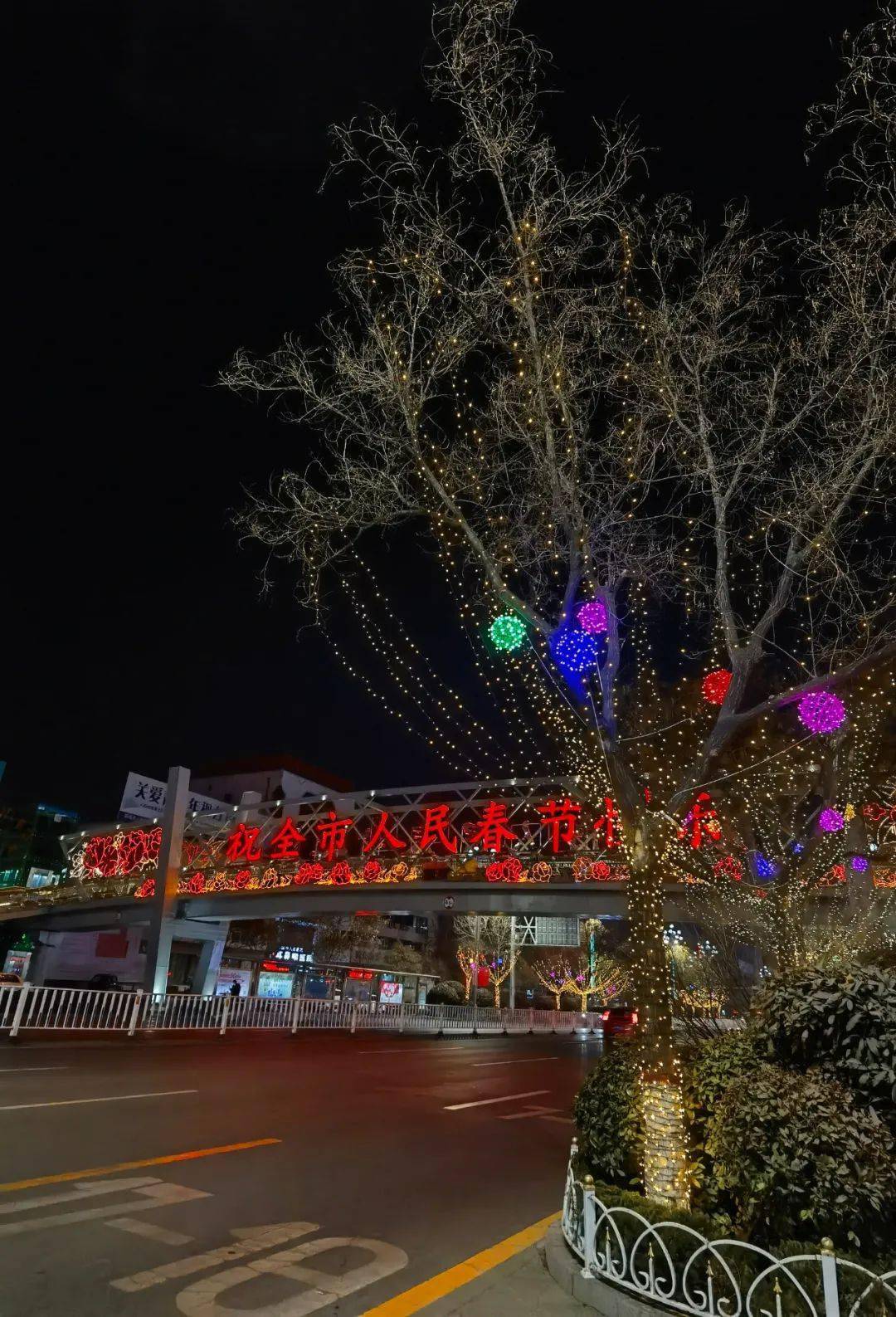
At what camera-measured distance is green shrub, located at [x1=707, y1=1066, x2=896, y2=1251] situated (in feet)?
13.7

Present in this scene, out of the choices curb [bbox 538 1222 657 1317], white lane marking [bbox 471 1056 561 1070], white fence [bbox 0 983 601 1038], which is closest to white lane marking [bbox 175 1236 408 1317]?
curb [bbox 538 1222 657 1317]

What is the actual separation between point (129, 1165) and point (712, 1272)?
201 inches

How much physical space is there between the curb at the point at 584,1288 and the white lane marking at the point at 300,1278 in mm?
947

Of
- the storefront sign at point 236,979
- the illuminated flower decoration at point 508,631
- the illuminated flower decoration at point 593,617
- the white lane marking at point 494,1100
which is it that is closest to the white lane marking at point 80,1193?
the illuminated flower decoration at point 508,631

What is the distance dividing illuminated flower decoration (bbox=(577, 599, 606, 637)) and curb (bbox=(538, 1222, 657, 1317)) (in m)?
4.62

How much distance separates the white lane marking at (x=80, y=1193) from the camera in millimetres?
5695

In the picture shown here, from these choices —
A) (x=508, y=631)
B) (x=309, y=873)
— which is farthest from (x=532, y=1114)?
(x=309, y=873)

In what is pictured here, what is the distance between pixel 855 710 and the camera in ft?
38.5

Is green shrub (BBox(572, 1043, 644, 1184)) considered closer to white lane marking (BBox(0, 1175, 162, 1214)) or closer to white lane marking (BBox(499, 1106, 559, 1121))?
white lane marking (BBox(0, 1175, 162, 1214))

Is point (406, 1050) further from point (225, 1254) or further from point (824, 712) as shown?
point (225, 1254)

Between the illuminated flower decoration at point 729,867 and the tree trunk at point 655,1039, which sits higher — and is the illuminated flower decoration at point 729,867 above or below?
above

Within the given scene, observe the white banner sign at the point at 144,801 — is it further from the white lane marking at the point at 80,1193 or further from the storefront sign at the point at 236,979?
the white lane marking at the point at 80,1193

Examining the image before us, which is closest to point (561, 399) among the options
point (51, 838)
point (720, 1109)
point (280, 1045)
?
point (720, 1109)

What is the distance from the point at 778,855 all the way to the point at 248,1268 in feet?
38.4
